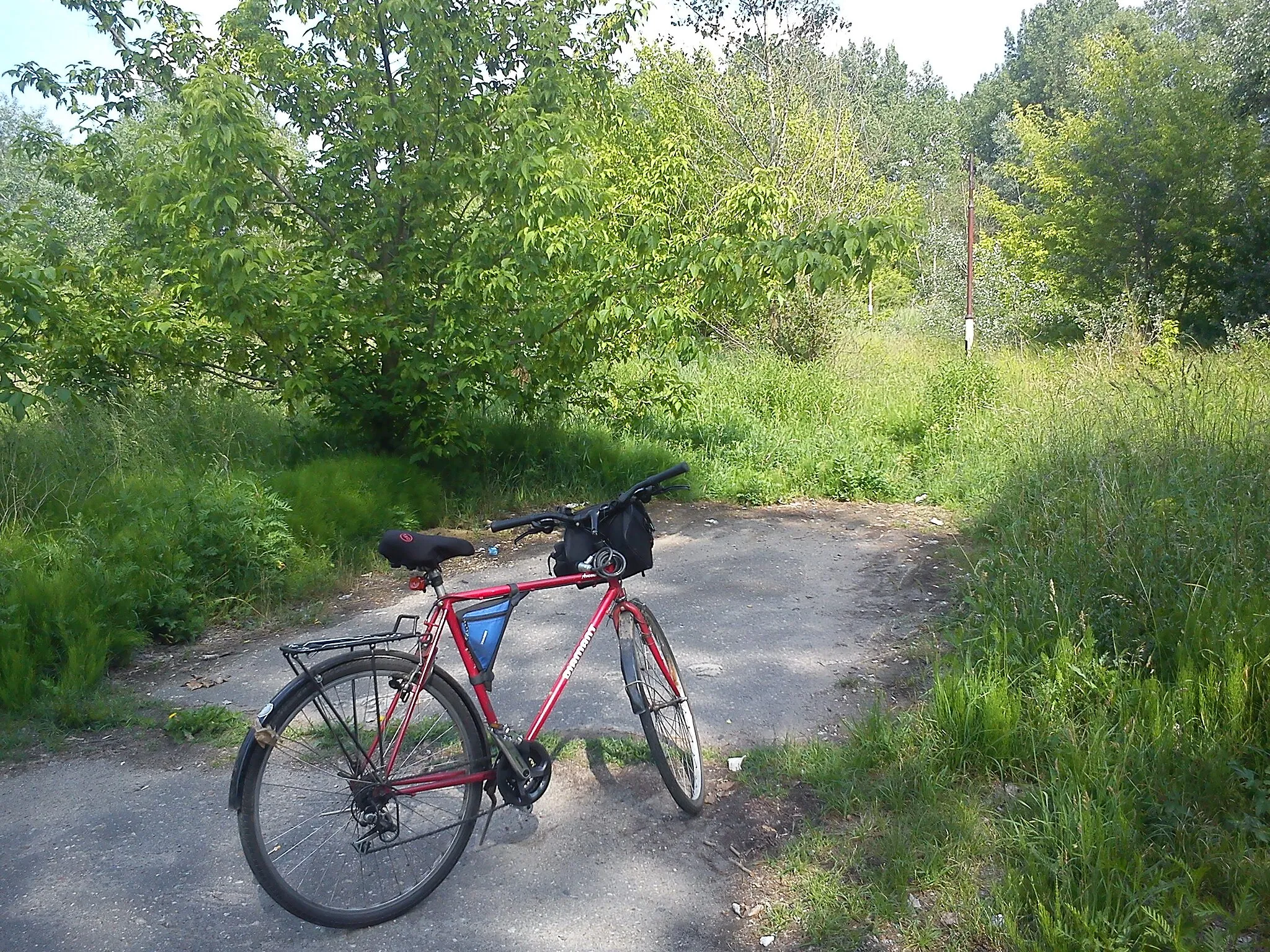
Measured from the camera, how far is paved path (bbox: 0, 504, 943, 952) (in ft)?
10.4

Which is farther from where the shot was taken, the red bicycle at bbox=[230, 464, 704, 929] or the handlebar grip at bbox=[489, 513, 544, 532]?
the handlebar grip at bbox=[489, 513, 544, 532]

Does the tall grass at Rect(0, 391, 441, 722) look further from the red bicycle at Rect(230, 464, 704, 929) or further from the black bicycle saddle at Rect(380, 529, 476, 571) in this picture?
the black bicycle saddle at Rect(380, 529, 476, 571)

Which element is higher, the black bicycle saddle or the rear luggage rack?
the black bicycle saddle

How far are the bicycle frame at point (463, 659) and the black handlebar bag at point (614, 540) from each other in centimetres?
7

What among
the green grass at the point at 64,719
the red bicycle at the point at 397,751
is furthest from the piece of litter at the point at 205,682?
the red bicycle at the point at 397,751

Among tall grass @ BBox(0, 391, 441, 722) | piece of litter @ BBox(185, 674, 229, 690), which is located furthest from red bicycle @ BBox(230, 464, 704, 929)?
tall grass @ BBox(0, 391, 441, 722)

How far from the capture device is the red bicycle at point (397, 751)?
2955 mm

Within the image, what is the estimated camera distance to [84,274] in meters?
7.88

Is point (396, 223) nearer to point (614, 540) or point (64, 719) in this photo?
point (64, 719)

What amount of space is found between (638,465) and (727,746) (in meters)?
5.60

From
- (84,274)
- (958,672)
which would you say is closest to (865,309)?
(84,274)

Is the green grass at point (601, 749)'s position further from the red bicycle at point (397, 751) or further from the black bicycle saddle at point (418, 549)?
the black bicycle saddle at point (418, 549)

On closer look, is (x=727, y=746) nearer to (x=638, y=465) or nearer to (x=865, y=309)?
(x=638, y=465)

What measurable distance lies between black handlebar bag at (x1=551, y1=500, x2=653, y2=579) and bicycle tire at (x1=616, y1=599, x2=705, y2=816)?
256mm
